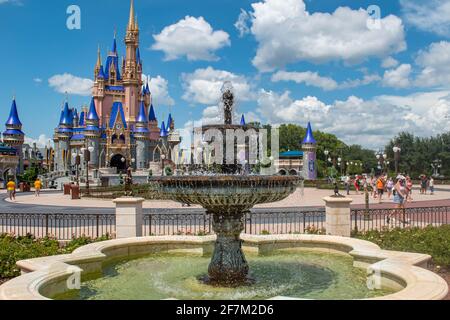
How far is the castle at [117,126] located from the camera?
81.8 metres

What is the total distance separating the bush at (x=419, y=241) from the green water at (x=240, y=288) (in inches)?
85.4

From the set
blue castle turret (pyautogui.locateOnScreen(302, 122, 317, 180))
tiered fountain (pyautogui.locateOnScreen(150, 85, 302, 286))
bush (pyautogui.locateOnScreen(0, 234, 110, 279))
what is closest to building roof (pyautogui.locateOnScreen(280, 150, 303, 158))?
blue castle turret (pyautogui.locateOnScreen(302, 122, 317, 180))

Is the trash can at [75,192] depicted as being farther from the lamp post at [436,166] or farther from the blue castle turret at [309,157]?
the lamp post at [436,166]

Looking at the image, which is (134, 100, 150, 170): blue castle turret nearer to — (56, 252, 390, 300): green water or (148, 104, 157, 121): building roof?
(148, 104, 157, 121): building roof

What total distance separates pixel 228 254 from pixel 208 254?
2708mm

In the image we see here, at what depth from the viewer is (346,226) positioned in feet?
39.9

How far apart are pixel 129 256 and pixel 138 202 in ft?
8.86

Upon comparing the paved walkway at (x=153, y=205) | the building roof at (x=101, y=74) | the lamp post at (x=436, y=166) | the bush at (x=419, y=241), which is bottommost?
the paved walkway at (x=153, y=205)

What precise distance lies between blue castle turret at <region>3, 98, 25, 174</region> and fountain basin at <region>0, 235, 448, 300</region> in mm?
68936

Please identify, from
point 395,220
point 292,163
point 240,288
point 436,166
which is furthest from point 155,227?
point 436,166

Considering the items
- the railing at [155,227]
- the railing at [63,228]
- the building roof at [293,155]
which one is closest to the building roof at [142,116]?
the building roof at [293,155]

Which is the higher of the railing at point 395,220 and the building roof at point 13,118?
the building roof at point 13,118
